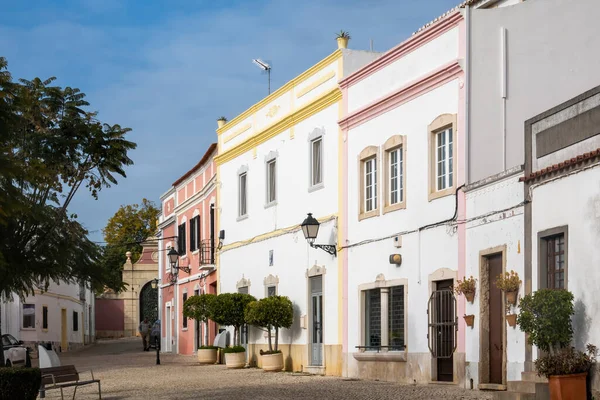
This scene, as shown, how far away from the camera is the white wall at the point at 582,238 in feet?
45.8

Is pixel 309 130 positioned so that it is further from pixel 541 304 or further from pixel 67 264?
pixel 541 304

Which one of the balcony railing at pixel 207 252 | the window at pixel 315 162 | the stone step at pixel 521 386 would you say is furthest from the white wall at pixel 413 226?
the balcony railing at pixel 207 252

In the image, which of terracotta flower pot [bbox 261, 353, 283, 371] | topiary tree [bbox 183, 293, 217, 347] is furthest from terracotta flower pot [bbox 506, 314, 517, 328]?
topiary tree [bbox 183, 293, 217, 347]

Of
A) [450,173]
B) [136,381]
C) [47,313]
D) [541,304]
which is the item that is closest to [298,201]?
[136,381]

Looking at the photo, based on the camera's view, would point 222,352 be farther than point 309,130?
Yes

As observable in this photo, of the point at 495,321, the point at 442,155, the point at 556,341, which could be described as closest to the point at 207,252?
the point at 442,155

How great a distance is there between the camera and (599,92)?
45.9ft

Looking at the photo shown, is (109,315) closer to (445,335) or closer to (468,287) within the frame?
(445,335)

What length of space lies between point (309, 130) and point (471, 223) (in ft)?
28.2

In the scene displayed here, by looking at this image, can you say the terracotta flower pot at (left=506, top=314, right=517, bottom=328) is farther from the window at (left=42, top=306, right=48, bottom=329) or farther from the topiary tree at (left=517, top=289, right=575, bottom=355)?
the window at (left=42, top=306, right=48, bottom=329)

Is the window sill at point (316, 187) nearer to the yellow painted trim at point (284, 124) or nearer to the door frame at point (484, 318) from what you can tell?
the yellow painted trim at point (284, 124)

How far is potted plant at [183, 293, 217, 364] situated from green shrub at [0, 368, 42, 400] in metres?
13.0

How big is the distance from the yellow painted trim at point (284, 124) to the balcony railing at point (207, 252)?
10.2 feet

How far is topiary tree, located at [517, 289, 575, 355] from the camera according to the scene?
14.3m
